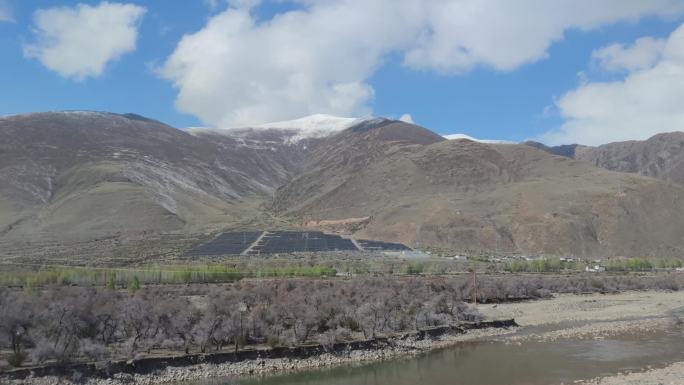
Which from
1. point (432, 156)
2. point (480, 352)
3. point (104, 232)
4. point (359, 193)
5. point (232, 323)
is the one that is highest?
point (432, 156)

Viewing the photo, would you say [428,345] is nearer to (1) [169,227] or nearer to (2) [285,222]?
(1) [169,227]

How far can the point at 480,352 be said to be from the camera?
1590 inches

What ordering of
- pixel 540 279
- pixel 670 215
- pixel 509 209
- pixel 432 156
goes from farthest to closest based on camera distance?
1. pixel 432 156
2. pixel 509 209
3. pixel 670 215
4. pixel 540 279

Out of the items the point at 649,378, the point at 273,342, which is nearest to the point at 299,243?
the point at 273,342

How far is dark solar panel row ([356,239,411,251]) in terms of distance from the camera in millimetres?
117625

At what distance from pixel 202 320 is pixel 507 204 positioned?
111 meters

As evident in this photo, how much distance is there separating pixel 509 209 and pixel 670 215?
32361 mm

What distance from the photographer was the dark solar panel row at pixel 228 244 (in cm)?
10494

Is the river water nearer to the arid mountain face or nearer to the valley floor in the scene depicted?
the valley floor

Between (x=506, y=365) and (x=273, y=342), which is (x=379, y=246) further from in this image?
(x=506, y=365)

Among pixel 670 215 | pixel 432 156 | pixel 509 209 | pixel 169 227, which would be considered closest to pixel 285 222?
pixel 169 227

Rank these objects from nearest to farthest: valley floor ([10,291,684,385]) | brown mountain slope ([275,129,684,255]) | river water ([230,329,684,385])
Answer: valley floor ([10,291,684,385])
river water ([230,329,684,385])
brown mountain slope ([275,129,684,255])

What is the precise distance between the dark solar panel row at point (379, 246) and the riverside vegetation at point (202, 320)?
6321 centimetres

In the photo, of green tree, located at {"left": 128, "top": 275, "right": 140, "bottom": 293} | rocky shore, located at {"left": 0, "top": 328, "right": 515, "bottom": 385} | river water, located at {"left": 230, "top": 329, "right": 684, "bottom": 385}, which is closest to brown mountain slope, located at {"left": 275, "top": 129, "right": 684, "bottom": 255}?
green tree, located at {"left": 128, "top": 275, "right": 140, "bottom": 293}
